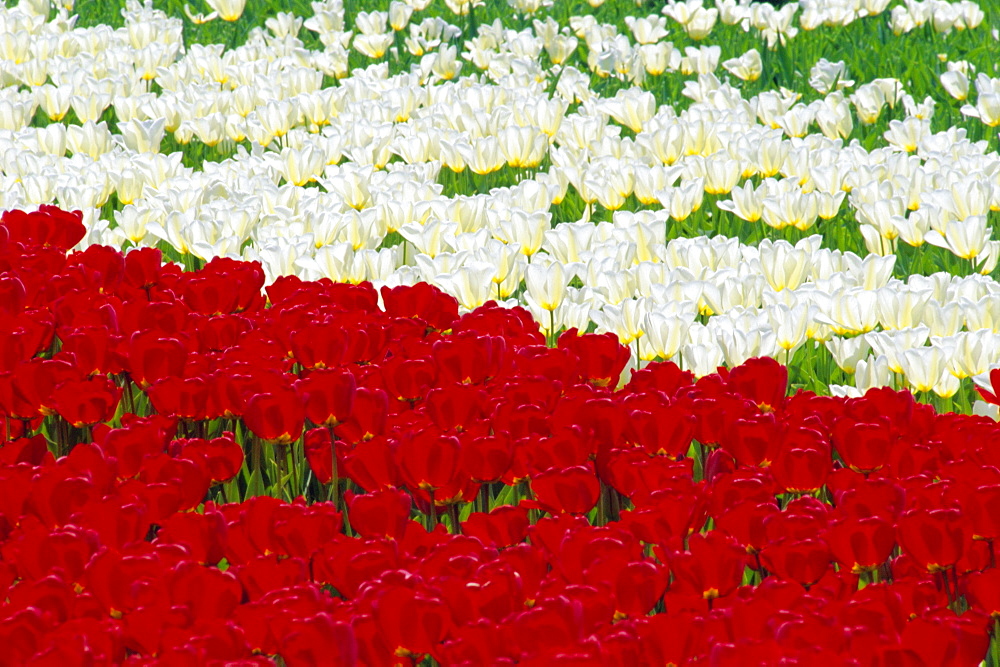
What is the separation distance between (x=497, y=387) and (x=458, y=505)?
376 mm

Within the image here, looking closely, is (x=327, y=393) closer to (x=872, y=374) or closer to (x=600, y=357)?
(x=600, y=357)

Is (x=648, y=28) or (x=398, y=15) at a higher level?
(x=398, y=15)

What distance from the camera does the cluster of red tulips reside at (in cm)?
172

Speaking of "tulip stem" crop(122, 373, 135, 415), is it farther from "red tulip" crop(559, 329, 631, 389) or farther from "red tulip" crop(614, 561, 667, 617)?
"red tulip" crop(614, 561, 667, 617)

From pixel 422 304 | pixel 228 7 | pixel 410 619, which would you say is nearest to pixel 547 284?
pixel 422 304

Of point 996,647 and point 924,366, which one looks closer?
point 996,647

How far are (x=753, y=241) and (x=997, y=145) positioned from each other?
1972mm

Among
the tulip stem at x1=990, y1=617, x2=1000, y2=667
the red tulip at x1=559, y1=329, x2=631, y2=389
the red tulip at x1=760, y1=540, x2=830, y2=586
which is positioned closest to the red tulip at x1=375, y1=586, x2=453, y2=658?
the red tulip at x1=760, y1=540, x2=830, y2=586

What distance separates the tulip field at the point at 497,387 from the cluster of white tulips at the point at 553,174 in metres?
0.02

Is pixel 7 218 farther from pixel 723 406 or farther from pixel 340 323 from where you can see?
pixel 723 406

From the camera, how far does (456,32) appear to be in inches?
335

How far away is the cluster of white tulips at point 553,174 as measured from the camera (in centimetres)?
351

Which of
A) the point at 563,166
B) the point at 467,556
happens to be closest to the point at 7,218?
the point at 563,166

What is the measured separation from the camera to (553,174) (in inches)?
208
